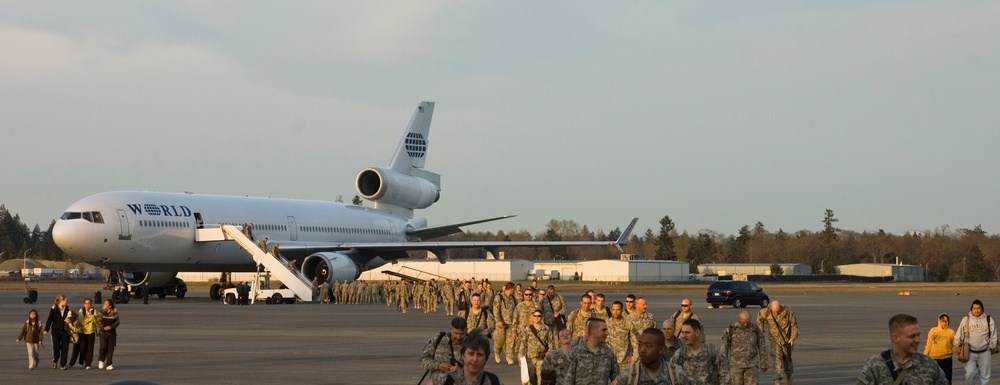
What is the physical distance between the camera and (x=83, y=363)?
1991cm

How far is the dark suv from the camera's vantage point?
1873 inches

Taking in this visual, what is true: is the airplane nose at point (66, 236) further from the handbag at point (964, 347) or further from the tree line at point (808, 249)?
the tree line at point (808, 249)

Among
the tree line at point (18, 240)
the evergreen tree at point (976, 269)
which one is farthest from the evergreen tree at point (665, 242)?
the tree line at point (18, 240)

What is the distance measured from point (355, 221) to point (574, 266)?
2218 inches

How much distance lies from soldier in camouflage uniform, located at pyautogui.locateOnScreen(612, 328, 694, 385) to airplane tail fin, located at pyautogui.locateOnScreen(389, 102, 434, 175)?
5402 centimetres

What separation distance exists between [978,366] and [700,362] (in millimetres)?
6562

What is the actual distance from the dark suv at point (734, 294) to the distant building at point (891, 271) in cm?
8169

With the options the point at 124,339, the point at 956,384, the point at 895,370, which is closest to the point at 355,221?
the point at 124,339

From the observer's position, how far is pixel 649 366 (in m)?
8.07

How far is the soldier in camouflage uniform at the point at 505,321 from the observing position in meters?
19.1

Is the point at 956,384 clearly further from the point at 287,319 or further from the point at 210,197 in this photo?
the point at 210,197

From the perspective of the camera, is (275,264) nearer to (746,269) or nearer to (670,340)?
(670,340)

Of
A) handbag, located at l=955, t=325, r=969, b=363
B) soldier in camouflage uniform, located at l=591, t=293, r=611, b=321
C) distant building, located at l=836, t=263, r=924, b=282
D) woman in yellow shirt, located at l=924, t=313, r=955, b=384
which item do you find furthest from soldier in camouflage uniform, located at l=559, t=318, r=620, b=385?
distant building, located at l=836, t=263, r=924, b=282

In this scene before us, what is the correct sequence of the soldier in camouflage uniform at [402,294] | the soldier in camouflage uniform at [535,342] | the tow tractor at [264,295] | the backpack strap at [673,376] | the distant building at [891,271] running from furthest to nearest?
the distant building at [891,271]
the tow tractor at [264,295]
the soldier in camouflage uniform at [402,294]
the soldier in camouflage uniform at [535,342]
the backpack strap at [673,376]
